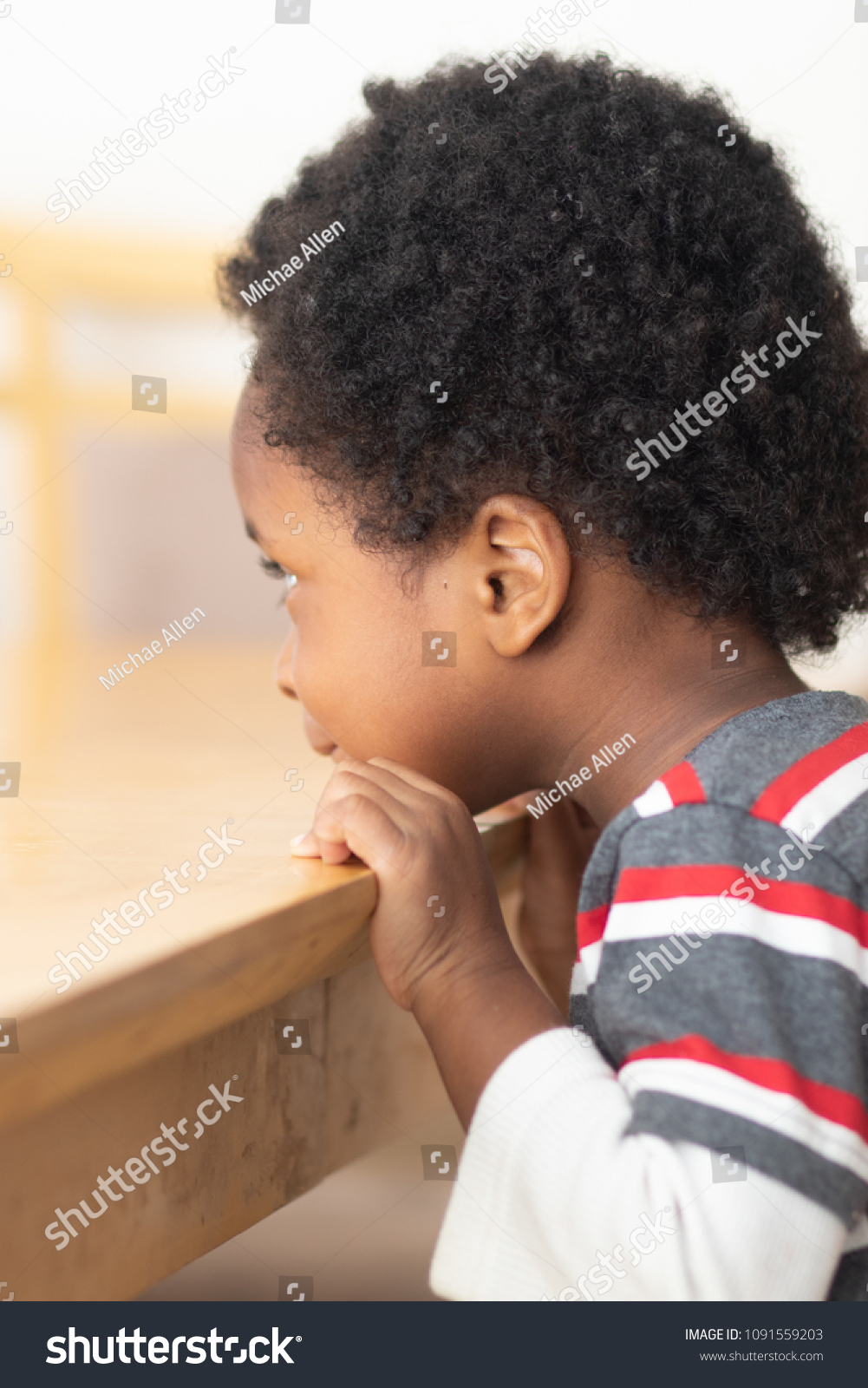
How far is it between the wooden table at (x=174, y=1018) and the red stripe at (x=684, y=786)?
15cm

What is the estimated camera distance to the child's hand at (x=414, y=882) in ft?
1.72

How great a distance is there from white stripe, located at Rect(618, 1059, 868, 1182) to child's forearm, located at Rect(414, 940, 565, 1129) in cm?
8

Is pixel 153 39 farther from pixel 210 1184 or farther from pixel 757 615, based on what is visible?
pixel 210 1184

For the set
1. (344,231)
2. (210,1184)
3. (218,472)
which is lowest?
(210,1184)

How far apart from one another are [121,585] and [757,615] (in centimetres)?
89

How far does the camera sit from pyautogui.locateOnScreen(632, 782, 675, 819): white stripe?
50 centimetres

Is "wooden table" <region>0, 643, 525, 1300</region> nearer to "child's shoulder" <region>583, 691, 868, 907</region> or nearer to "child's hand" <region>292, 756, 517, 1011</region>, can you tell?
"child's hand" <region>292, 756, 517, 1011</region>

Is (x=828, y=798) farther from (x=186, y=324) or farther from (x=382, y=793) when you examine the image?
(x=186, y=324)

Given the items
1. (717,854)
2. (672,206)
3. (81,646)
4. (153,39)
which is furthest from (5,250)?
(717,854)

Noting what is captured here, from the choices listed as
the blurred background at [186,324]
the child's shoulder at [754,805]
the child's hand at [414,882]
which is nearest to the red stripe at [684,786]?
the child's shoulder at [754,805]

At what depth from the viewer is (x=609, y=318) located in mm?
572

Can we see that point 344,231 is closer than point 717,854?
No

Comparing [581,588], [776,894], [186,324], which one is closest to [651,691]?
[581,588]

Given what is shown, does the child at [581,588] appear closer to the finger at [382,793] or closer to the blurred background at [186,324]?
the finger at [382,793]
